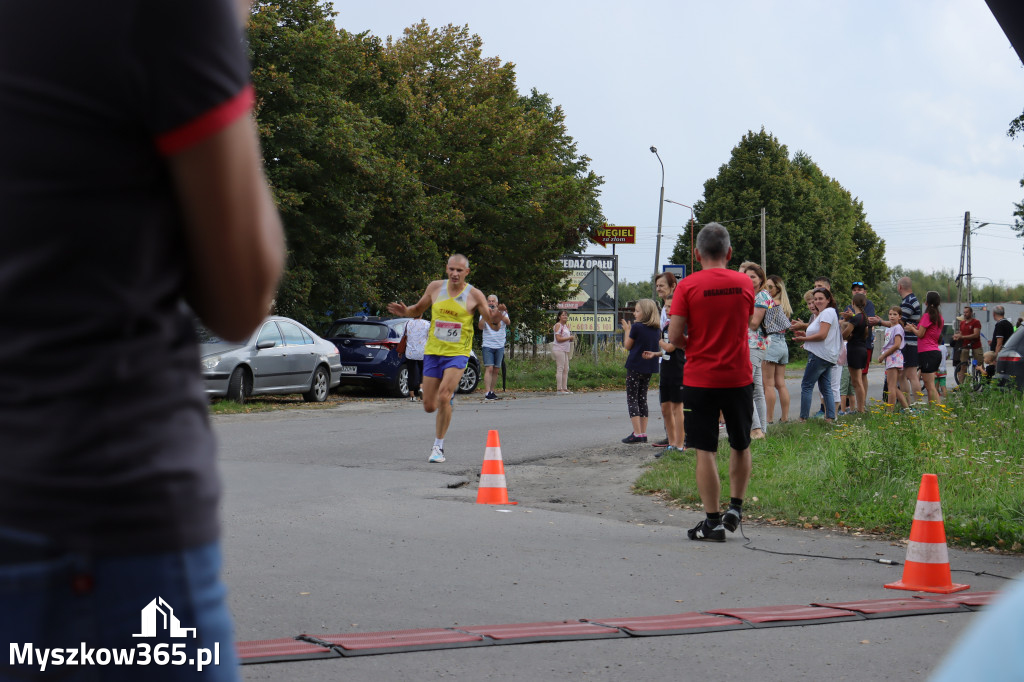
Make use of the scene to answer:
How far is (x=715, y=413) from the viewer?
8094 mm

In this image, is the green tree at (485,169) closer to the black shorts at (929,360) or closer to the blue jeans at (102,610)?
the black shorts at (929,360)

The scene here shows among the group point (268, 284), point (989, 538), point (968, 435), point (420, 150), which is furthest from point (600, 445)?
point (420, 150)

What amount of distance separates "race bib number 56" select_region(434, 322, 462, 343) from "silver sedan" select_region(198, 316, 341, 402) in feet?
24.4

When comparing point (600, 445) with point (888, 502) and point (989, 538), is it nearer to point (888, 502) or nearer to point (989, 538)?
point (888, 502)

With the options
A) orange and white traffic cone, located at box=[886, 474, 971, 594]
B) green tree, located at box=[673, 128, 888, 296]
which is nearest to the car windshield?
orange and white traffic cone, located at box=[886, 474, 971, 594]

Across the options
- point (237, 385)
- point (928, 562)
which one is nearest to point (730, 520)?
point (928, 562)

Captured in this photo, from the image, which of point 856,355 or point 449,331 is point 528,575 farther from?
point 856,355

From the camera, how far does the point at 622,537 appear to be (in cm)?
808

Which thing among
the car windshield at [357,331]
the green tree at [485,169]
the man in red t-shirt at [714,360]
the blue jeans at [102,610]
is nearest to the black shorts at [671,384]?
the man in red t-shirt at [714,360]

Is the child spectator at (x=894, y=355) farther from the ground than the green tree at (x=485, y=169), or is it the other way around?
the green tree at (x=485, y=169)

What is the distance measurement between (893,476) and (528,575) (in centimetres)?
438

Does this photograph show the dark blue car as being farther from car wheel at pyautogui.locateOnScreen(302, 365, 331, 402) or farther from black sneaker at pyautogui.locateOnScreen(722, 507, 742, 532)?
black sneaker at pyautogui.locateOnScreen(722, 507, 742, 532)

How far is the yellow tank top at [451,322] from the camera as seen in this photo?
39.6ft

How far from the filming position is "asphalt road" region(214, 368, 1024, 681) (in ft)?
15.9
